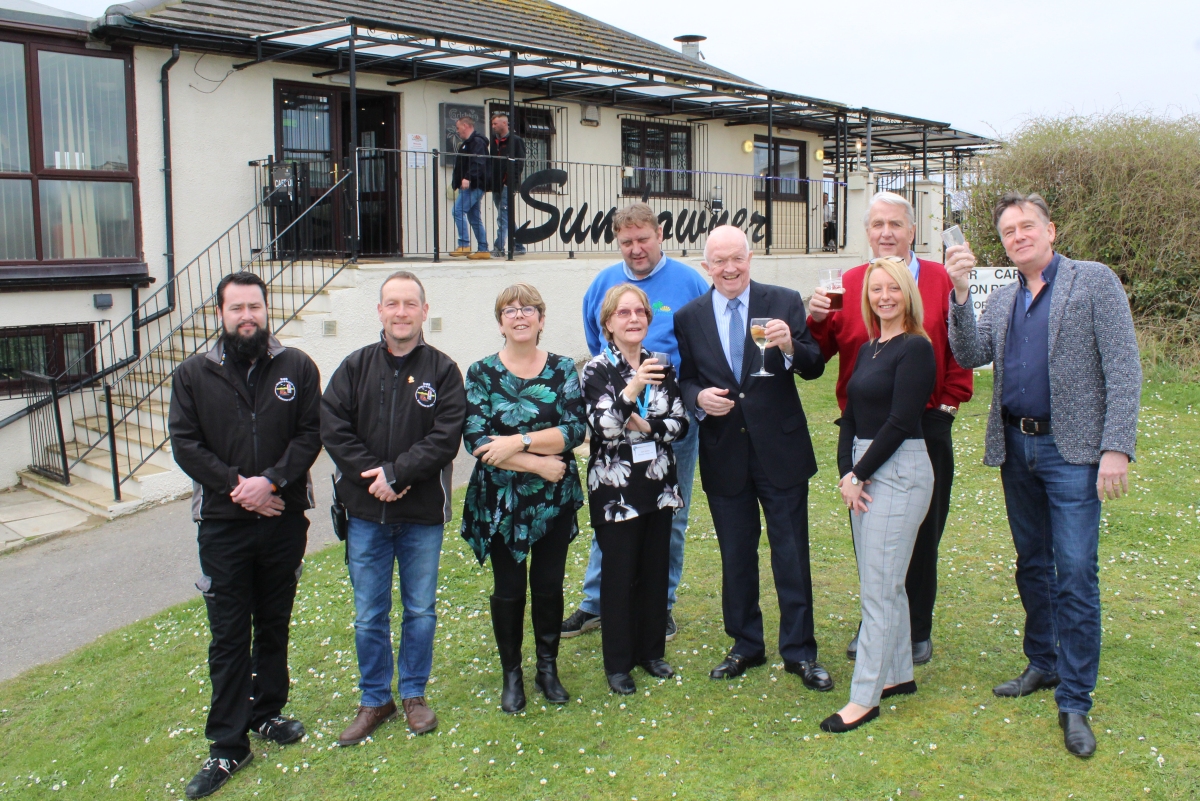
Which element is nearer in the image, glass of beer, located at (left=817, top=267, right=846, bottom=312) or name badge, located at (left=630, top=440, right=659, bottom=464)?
glass of beer, located at (left=817, top=267, right=846, bottom=312)

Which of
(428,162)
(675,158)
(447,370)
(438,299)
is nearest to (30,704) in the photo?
(447,370)

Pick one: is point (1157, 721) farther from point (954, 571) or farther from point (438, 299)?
point (438, 299)

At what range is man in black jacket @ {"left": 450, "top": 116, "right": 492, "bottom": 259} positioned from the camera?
39.1 ft

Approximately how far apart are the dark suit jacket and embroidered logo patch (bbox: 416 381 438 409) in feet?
3.97

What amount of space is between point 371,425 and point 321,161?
29.6 feet

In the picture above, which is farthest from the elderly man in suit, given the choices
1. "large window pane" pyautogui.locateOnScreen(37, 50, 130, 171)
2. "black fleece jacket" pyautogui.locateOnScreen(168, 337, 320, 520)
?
"large window pane" pyautogui.locateOnScreen(37, 50, 130, 171)

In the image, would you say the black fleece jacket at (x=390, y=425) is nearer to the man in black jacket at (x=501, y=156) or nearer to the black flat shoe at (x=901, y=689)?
the black flat shoe at (x=901, y=689)

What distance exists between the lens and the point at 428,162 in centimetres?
1328

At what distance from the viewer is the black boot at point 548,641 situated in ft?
14.4

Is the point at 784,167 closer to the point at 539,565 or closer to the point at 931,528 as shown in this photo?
the point at 931,528

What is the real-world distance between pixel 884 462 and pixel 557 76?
10997 millimetres

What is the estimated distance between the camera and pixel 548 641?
176 inches

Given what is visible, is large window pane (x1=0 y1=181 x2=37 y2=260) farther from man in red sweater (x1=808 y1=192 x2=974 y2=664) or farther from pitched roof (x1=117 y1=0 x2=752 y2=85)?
man in red sweater (x1=808 y1=192 x2=974 y2=664)

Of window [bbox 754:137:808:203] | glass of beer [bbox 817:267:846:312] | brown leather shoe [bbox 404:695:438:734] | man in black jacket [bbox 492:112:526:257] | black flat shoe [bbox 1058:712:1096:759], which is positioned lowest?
brown leather shoe [bbox 404:695:438:734]
